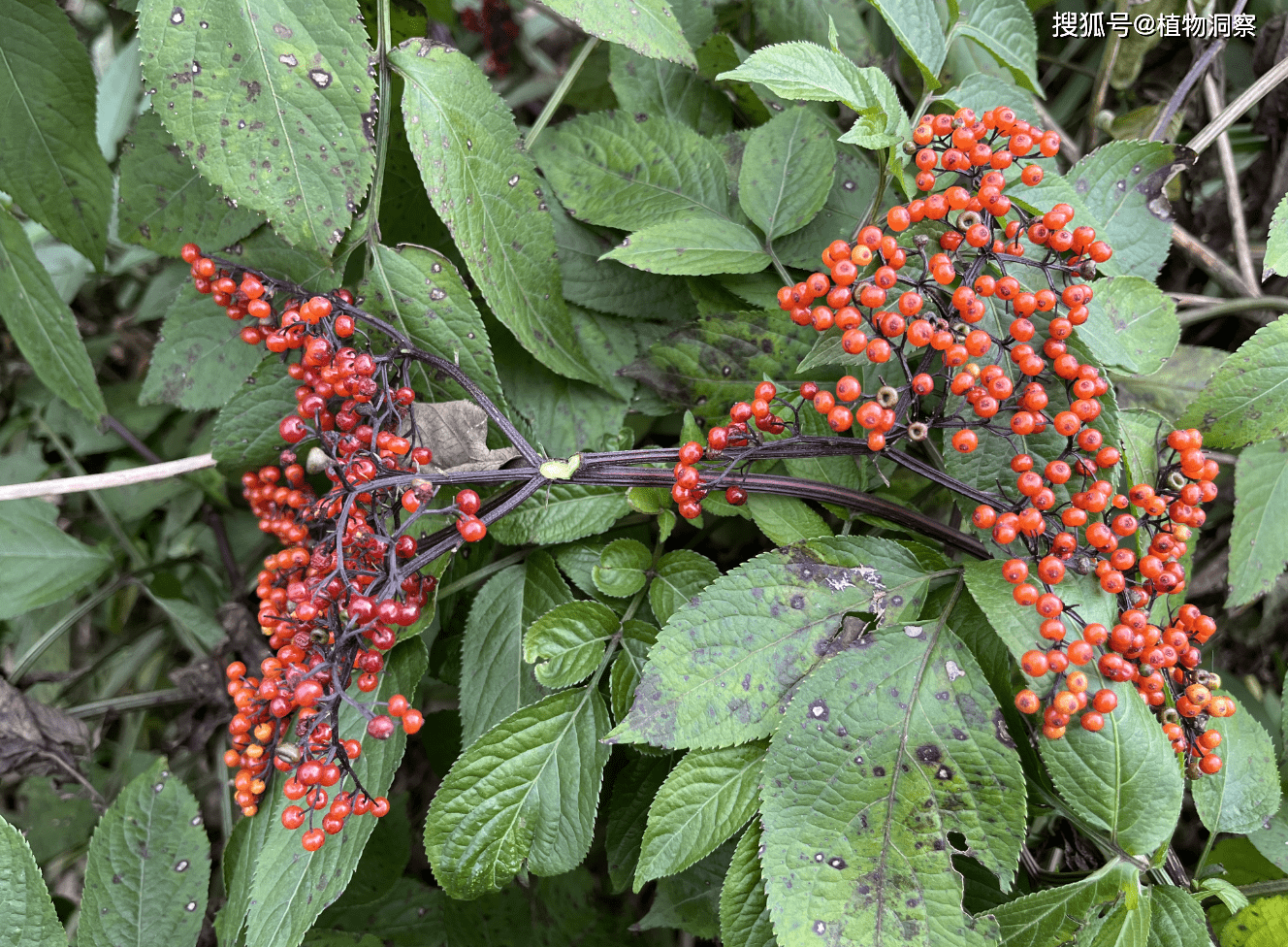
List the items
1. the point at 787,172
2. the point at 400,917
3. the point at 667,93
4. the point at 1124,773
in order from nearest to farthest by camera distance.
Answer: the point at 1124,773 → the point at 787,172 → the point at 667,93 → the point at 400,917

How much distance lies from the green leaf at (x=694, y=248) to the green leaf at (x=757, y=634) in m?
0.62

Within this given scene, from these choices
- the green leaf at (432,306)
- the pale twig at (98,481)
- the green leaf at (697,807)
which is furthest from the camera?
the pale twig at (98,481)

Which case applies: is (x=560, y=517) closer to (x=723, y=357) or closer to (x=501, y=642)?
(x=501, y=642)

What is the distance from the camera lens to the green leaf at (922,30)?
1471mm

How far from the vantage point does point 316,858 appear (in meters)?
1.42

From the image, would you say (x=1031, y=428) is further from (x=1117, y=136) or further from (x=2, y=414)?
(x=2, y=414)

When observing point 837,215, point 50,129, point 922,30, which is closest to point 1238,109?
point 922,30

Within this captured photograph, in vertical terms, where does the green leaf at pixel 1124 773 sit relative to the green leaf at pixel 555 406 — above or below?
below

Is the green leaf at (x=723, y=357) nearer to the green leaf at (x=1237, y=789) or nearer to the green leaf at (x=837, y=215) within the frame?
the green leaf at (x=837, y=215)

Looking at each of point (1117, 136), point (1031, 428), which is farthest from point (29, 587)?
point (1117, 136)

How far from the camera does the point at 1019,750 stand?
4.59 feet

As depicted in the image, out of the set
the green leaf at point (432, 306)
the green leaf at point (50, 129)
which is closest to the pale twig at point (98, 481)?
the green leaf at point (50, 129)

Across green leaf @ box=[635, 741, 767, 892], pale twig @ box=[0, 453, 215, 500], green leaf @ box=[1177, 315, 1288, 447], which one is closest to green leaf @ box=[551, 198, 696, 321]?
pale twig @ box=[0, 453, 215, 500]

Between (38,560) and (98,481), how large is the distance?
0.86 meters
